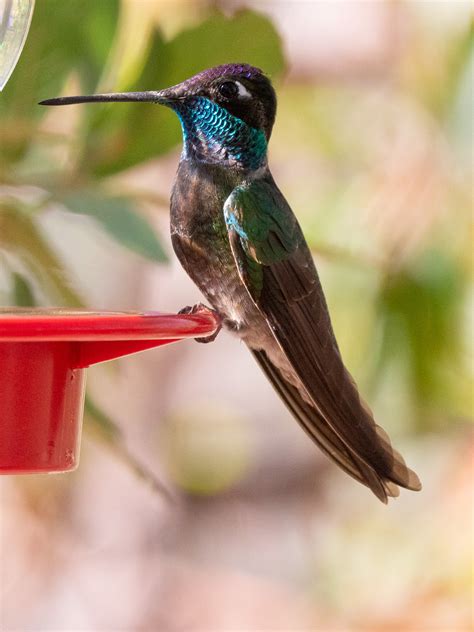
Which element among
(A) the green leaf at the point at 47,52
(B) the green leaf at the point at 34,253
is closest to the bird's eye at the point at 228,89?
(A) the green leaf at the point at 47,52

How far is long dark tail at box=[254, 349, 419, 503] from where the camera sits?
160 centimetres

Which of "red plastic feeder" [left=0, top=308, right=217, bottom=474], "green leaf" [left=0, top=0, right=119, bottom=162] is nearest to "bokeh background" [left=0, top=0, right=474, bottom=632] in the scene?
"green leaf" [left=0, top=0, right=119, bottom=162]

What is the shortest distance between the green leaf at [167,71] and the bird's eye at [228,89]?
0.51 feet

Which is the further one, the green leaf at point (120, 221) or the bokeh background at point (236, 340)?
the bokeh background at point (236, 340)

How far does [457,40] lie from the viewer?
122 inches

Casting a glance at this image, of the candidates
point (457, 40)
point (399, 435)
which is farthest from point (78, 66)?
point (399, 435)

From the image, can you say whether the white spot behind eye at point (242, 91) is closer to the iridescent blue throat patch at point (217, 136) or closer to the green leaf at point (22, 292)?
the iridescent blue throat patch at point (217, 136)

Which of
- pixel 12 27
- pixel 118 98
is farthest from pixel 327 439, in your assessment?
pixel 12 27

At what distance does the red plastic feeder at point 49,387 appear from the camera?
129 cm

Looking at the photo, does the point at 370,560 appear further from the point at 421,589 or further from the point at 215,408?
the point at 215,408

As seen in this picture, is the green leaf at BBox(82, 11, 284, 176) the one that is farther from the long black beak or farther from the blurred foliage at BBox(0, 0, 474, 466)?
the long black beak

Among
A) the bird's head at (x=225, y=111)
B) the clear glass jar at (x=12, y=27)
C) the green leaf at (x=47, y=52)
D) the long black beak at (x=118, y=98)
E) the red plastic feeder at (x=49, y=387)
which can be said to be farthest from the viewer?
the green leaf at (x=47, y=52)

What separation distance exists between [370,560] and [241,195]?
236cm

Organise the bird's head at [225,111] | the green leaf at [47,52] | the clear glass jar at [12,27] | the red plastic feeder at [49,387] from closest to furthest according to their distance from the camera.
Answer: the red plastic feeder at [49,387], the clear glass jar at [12,27], the bird's head at [225,111], the green leaf at [47,52]
